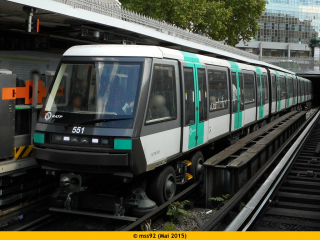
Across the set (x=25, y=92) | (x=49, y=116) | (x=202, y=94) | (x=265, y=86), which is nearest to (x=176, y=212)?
(x=49, y=116)

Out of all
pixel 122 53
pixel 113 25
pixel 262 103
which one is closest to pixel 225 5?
pixel 262 103

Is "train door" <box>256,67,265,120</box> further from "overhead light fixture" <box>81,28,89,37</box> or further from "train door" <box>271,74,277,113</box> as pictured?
"overhead light fixture" <box>81,28,89,37</box>

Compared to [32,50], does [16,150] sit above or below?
below

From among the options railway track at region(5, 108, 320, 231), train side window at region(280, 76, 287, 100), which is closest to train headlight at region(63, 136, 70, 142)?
railway track at region(5, 108, 320, 231)

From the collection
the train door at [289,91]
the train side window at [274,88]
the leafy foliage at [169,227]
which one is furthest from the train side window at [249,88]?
the train door at [289,91]

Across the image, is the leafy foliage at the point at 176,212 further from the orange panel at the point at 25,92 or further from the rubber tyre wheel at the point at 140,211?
the orange panel at the point at 25,92

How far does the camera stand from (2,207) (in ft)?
23.8

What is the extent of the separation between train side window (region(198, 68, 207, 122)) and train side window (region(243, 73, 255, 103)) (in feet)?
14.5

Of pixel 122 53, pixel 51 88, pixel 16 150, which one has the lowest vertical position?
pixel 16 150

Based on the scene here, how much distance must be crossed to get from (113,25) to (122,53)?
250 cm

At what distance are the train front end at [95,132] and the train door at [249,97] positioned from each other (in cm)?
720

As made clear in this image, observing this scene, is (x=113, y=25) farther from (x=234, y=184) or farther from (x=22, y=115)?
(x=234, y=184)

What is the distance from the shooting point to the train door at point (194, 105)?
8219mm

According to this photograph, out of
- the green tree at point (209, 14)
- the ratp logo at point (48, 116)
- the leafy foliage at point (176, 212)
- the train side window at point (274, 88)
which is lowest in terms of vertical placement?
the leafy foliage at point (176, 212)
